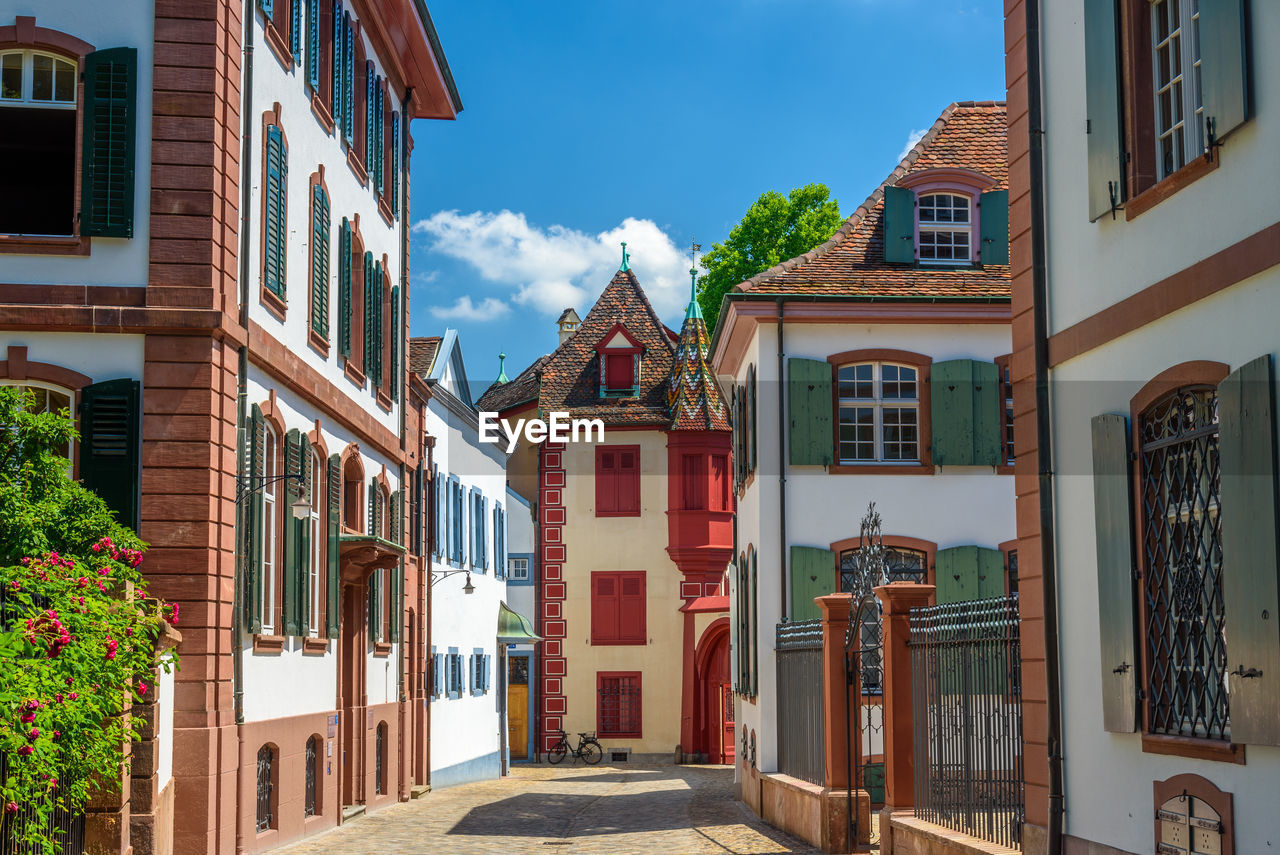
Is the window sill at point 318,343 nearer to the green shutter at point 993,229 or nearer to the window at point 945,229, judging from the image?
the window at point 945,229

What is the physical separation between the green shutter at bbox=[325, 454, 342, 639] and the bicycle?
962 inches

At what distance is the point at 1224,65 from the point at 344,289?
1427cm

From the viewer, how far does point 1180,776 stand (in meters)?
9.02

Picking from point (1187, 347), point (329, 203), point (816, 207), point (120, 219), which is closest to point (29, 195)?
point (329, 203)

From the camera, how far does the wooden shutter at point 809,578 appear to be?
22219 millimetres

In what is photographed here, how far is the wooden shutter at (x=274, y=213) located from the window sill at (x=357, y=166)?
3.98 meters

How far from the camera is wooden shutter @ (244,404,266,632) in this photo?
1570 centimetres

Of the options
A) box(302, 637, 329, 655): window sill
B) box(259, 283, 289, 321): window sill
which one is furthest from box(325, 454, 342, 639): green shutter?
box(259, 283, 289, 321): window sill

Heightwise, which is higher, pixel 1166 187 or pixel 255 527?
pixel 1166 187

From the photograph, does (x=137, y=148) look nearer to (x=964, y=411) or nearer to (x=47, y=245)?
(x=47, y=245)

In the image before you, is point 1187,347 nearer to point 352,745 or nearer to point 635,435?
point 352,745

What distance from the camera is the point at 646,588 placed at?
45188 mm

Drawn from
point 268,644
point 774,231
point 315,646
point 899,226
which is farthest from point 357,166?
point 774,231

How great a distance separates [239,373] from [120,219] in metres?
1.77
